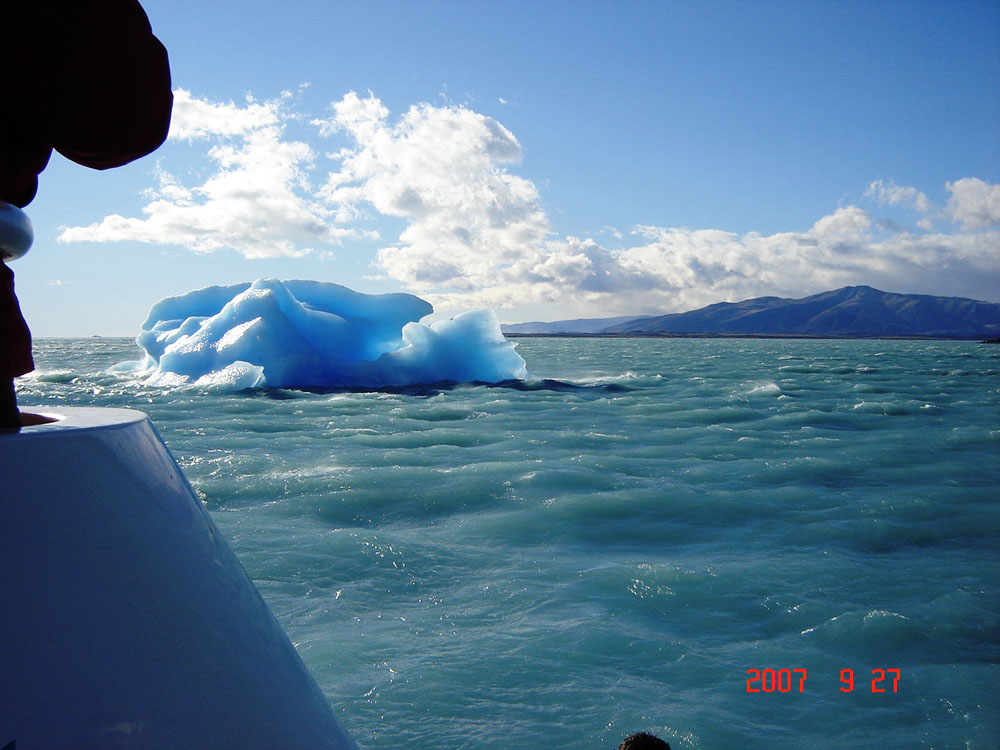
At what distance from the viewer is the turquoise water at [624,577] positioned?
2.22m

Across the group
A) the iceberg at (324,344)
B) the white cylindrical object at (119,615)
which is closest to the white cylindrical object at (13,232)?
the white cylindrical object at (119,615)

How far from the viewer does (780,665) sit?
2.54m

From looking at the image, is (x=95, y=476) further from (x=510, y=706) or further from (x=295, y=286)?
(x=295, y=286)

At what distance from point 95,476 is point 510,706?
5.58 feet

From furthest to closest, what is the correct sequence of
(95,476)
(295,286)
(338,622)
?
(295,286)
(338,622)
(95,476)

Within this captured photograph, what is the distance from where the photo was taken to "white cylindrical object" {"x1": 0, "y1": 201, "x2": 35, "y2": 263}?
82cm

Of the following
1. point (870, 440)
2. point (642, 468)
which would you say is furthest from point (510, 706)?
point (870, 440)
